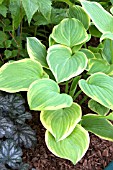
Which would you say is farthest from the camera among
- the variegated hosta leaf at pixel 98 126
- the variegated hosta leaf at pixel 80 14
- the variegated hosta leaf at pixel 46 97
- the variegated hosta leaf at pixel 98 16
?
the variegated hosta leaf at pixel 80 14

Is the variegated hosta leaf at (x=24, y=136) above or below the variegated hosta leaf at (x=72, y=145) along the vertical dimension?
above

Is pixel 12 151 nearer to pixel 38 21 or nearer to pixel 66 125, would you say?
pixel 66 125

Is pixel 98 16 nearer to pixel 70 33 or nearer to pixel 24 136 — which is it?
pixel 70 33

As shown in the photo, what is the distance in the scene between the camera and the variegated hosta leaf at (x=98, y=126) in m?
1.90

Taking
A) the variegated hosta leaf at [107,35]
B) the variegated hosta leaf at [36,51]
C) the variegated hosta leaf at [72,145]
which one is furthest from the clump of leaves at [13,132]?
the variegated hosta leaf at [107,35]

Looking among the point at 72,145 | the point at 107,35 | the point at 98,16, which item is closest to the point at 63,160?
the point at 72,145

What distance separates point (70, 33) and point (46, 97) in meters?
0.46

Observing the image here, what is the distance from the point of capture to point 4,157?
1700 millimetres

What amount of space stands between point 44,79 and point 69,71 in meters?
0.12

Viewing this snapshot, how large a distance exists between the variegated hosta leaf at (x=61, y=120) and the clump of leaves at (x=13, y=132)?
0.09m

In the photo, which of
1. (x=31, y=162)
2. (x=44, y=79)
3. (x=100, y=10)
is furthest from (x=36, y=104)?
(x=100, y=10)

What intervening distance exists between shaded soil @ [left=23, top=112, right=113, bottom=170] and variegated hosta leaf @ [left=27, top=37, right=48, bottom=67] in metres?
0.33

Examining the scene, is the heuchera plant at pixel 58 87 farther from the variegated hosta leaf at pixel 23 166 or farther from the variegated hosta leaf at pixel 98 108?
the variegated hosta leaf at pixel 23 166

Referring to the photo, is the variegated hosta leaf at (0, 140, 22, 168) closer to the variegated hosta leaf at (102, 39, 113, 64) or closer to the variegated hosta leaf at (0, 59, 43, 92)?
the variegated hosta leaf at (0, 59, 43, 92)
